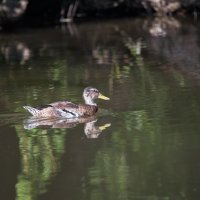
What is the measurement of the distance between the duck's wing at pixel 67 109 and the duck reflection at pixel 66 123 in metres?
0.10

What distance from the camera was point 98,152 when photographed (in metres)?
9.77

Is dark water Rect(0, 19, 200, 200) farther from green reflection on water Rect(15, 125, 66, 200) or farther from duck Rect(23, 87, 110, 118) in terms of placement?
duck Rect(23, 87, 110, 118)

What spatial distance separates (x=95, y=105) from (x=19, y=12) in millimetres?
15697

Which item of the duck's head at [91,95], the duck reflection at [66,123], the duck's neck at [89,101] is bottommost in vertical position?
the duck reflection at [66,123]

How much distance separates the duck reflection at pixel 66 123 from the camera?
36.8 ft

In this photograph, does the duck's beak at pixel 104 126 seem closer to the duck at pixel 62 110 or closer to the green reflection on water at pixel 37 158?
the green reflection on water at pixel 37 158

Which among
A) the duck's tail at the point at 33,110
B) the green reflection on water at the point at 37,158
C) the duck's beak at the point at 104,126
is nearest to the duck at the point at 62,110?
the duck's tail at the point at 33,110

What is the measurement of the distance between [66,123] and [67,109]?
32 centimetres

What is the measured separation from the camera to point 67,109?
468 inches

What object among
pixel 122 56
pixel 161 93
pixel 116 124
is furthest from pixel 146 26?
pixel 116 124

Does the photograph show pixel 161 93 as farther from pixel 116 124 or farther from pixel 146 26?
pixel 146 26

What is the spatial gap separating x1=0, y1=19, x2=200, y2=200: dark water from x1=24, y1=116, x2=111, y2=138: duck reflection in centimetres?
2

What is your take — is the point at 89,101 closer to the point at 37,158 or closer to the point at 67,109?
the point at 67,109

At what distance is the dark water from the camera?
8477 millimetres
